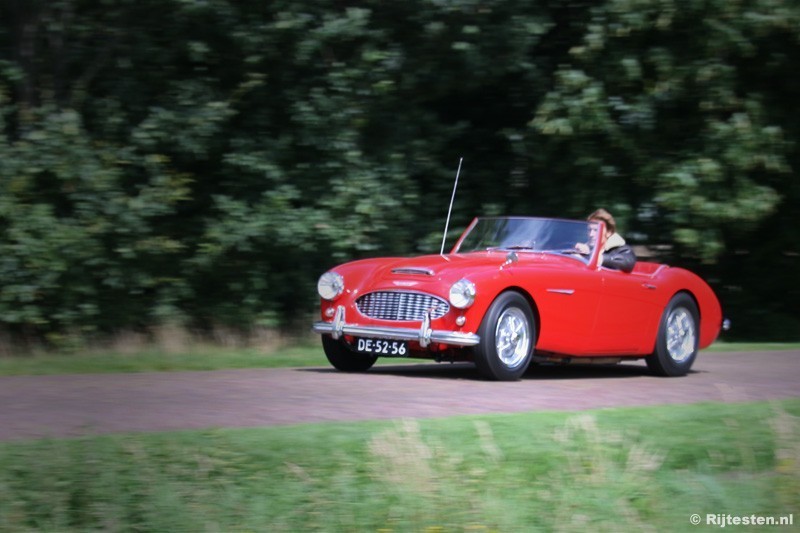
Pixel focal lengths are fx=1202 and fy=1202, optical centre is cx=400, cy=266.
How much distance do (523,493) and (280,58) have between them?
9.57 metres

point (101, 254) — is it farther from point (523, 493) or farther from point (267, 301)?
point (523, 493)

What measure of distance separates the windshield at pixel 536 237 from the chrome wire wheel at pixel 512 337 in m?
1.23

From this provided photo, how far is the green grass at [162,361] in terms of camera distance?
36.1ft

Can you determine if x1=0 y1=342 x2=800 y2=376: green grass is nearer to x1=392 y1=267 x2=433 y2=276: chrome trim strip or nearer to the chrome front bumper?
the chrome front bumper

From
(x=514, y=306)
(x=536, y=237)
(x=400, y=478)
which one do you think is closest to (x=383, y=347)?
(x=514, y=306)

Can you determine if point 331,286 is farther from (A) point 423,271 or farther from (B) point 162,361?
(B) point 162,361

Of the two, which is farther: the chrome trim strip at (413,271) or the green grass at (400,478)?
the chrome trim strip at (413,271)

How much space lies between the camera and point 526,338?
10.4m

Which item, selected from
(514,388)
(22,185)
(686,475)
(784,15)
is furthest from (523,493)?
(784,15)

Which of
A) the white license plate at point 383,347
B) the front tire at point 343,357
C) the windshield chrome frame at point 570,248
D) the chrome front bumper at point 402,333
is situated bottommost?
the front tire at point 343,357

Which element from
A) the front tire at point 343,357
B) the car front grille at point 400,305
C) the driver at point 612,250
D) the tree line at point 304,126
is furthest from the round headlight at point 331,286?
the tree line at point 304,126

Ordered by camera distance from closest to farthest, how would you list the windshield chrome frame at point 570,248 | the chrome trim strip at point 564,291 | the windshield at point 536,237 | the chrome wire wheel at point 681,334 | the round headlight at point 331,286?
the chrome trim strip at point 564,291, the round headlight at point 331,286, the windshield chrome frame at point 570,248, the windshield at point 536,237, the chrome wire wheel at point 681,334

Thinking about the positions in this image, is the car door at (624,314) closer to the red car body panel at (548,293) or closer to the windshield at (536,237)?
the red car body panel at (548,293)

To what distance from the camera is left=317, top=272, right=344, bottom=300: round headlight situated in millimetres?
10703
